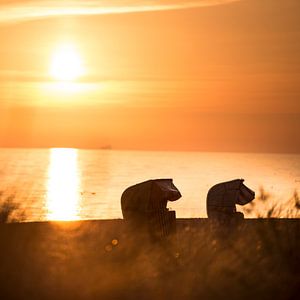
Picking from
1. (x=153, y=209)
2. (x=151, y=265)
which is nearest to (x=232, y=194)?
(x=153, y=209)

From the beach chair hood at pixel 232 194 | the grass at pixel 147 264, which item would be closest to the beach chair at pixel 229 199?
the beach chair hood at pixel 232 194

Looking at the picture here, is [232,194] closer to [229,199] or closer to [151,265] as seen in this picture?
[229,199]

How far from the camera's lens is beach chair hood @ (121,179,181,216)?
1318cm

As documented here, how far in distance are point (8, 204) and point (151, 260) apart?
301 centimetres

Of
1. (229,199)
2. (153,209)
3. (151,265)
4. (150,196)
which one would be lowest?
(151,265)

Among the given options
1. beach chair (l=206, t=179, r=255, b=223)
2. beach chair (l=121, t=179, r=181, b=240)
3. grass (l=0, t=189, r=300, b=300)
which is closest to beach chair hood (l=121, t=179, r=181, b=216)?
beach chair (l=121, t=179, r=181, b=240)

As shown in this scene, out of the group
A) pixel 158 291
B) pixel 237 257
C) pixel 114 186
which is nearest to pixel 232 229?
pixel 237 257

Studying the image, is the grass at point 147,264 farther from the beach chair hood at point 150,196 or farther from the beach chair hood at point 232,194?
the beach chair hood at point 232,194

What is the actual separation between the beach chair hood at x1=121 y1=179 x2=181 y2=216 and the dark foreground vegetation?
23.5 inches

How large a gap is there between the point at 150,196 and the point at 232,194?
3501 mm

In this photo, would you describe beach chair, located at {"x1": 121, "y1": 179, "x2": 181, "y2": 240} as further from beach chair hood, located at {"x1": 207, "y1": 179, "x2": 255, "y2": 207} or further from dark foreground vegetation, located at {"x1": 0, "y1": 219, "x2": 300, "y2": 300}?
beach chair hood, located at {"x1": 207, "y1": 179, "x2": 255, "y2": 207}

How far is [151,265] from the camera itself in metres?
11.4

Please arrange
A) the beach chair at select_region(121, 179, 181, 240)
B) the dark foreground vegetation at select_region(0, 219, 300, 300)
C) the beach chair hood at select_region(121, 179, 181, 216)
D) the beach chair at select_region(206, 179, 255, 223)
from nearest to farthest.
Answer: the dark foreground vegetation at select_region(0, 219, 300, 300)
the beach chair at select_region(121, 179, 181, 240)
the beach chair hood at select_region(121, 179, 181, 216)
the beach chair at select_region(206, 179, 255, 223)

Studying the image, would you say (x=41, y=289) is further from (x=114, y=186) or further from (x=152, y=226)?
(x=114, y=186)
